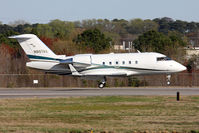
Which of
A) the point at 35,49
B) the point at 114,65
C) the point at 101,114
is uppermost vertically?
the point at 35,49

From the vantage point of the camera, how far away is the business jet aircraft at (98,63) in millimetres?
47441

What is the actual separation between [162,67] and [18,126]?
28342 mm

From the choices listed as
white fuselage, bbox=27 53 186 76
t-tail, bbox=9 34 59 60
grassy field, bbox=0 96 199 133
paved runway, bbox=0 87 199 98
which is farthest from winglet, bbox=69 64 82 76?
grassy field, bbox=0 96 199 133

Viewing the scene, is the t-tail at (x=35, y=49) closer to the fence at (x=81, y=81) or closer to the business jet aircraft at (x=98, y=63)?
the business jet aircraft at (x=98, y=63)

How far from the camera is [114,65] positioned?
157 ft

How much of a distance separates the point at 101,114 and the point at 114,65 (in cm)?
2202

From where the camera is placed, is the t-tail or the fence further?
the fence

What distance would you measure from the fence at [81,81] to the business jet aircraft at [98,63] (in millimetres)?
8191

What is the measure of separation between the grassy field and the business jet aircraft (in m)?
11.2

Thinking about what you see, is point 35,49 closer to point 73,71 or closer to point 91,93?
point 73,71

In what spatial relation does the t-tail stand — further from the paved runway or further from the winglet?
the paved runway

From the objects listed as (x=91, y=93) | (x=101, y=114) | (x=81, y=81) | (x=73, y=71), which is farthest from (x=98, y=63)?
(x=101, y=114)

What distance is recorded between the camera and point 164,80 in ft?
184

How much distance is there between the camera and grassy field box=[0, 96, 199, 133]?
20.8 m
